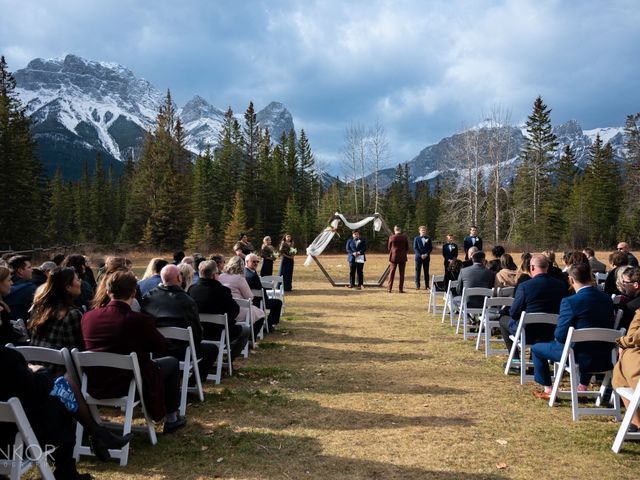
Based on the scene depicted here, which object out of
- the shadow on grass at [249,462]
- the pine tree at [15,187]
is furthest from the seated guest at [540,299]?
the pine tree at [15,187]

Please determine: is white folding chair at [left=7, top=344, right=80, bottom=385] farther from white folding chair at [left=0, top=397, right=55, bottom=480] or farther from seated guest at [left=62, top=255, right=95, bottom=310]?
seated guest at [left=62, top=255, right=95, bottom=310]

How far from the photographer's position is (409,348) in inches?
323

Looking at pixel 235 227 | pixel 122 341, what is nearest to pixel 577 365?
pixel 122 341

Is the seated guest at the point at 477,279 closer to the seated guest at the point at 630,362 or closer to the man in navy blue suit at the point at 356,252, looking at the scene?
the seated guest at the point at 630,362

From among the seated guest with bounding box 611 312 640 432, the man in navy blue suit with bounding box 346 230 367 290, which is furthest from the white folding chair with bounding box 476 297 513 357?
the man in navy blue suit with bounding box 346 230 367 290

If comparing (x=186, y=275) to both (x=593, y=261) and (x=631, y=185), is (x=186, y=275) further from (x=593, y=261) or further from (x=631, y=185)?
(x=631, y=185)

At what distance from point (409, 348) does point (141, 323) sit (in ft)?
17.3

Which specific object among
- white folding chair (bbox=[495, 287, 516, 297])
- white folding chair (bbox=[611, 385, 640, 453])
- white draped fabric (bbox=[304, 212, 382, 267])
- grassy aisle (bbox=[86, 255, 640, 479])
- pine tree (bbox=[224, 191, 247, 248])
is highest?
pine tree (bbox=[224, 191, 247, 248])

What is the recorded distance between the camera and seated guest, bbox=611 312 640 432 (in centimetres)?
399

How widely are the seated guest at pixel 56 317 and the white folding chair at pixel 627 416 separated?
457cm

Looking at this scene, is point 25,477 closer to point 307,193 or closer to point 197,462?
point 197,462

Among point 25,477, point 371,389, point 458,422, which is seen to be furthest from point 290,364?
point 25,477

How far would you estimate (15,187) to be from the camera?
124 ft

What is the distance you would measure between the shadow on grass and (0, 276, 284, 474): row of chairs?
17 centimetres
